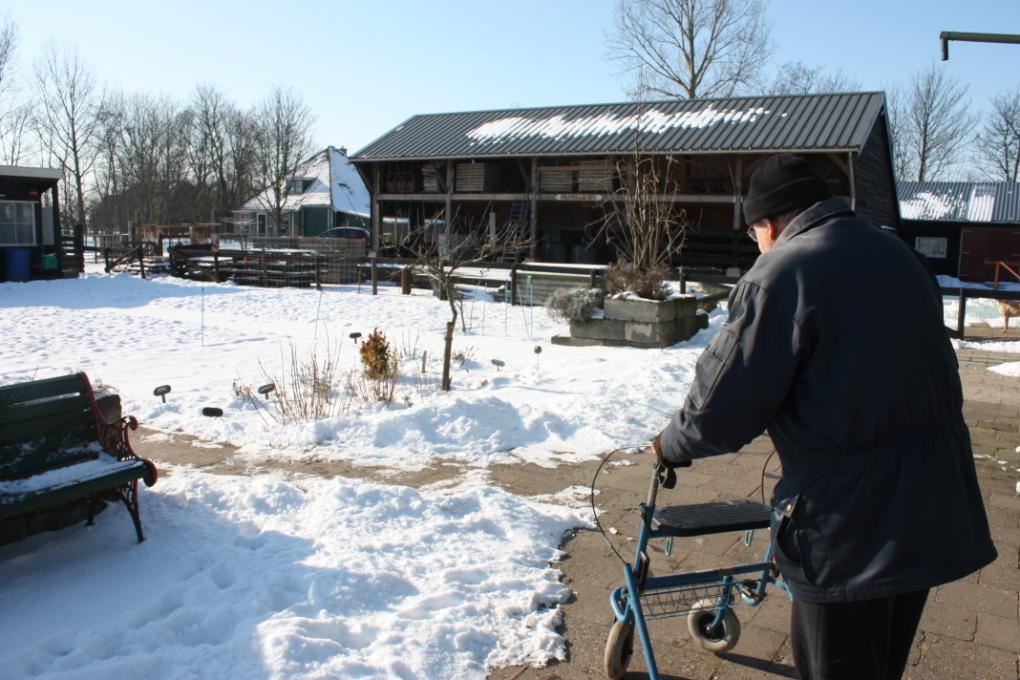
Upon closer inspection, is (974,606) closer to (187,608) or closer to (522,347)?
(187,608)

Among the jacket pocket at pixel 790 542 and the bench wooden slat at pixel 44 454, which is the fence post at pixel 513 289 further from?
the jacket pocket at pixel 790 542

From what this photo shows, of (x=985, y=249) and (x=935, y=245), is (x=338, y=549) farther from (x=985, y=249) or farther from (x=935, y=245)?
(x=935, y=245)

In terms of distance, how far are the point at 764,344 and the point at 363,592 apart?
2263mm

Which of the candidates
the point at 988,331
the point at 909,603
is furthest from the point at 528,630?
the point at 988,331

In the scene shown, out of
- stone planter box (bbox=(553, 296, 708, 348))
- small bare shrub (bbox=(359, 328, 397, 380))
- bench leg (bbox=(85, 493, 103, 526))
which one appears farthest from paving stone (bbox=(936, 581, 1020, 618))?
stone planter box (bbox=(553, 296, 708, 348))

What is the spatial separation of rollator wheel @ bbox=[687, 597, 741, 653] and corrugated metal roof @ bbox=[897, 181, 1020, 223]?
3520 cm

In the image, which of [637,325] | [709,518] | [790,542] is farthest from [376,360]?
[790,542]

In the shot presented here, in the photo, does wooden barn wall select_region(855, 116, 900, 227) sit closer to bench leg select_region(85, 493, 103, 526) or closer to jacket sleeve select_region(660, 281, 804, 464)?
bench leg select_region(85, 493, 103, 526)

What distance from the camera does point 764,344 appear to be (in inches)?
80.3

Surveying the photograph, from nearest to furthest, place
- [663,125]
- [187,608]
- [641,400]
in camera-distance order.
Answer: [187,608] < [641,400] < [663,125]

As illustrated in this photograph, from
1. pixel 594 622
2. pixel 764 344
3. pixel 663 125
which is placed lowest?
pixel 594 622

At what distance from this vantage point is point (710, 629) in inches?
129

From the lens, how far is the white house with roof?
50.8 metres

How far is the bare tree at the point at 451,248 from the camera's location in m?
9.48
